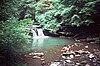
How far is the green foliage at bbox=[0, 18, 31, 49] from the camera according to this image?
18.0 feet

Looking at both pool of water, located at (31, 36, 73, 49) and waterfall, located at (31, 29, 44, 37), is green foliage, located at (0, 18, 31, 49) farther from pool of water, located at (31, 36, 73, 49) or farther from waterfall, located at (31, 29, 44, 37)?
waterfall, located at (31, 29, 44, 37)

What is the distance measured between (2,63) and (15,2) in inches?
90.9

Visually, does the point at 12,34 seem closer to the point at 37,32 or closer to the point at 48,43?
the point at 48,43

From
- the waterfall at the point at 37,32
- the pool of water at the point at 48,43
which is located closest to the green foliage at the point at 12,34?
the pool of water at the point at 48,43

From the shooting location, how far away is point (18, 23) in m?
6.57

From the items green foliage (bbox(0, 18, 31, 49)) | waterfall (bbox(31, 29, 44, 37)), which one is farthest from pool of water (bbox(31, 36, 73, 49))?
green foliage (bbox(0, 18, 31, 49))

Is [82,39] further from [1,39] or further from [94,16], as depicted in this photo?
[1,39]

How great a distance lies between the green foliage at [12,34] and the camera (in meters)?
5.47

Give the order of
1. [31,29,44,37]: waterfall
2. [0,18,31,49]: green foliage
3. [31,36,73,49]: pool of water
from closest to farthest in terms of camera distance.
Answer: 1. [0,18,31,49]: green foliage
2. [31,36,73,49]: pool of water
3. [31,29,44,37]: waterfall

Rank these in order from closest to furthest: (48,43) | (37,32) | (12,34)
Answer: (12,34), (48,43), (37,32)

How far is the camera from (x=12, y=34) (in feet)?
18.7

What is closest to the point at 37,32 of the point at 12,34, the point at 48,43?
the point at 48,43

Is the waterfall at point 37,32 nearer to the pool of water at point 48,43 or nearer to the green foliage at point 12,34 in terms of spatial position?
the pool of water at point 48,43

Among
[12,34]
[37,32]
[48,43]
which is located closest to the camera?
[12,34]
